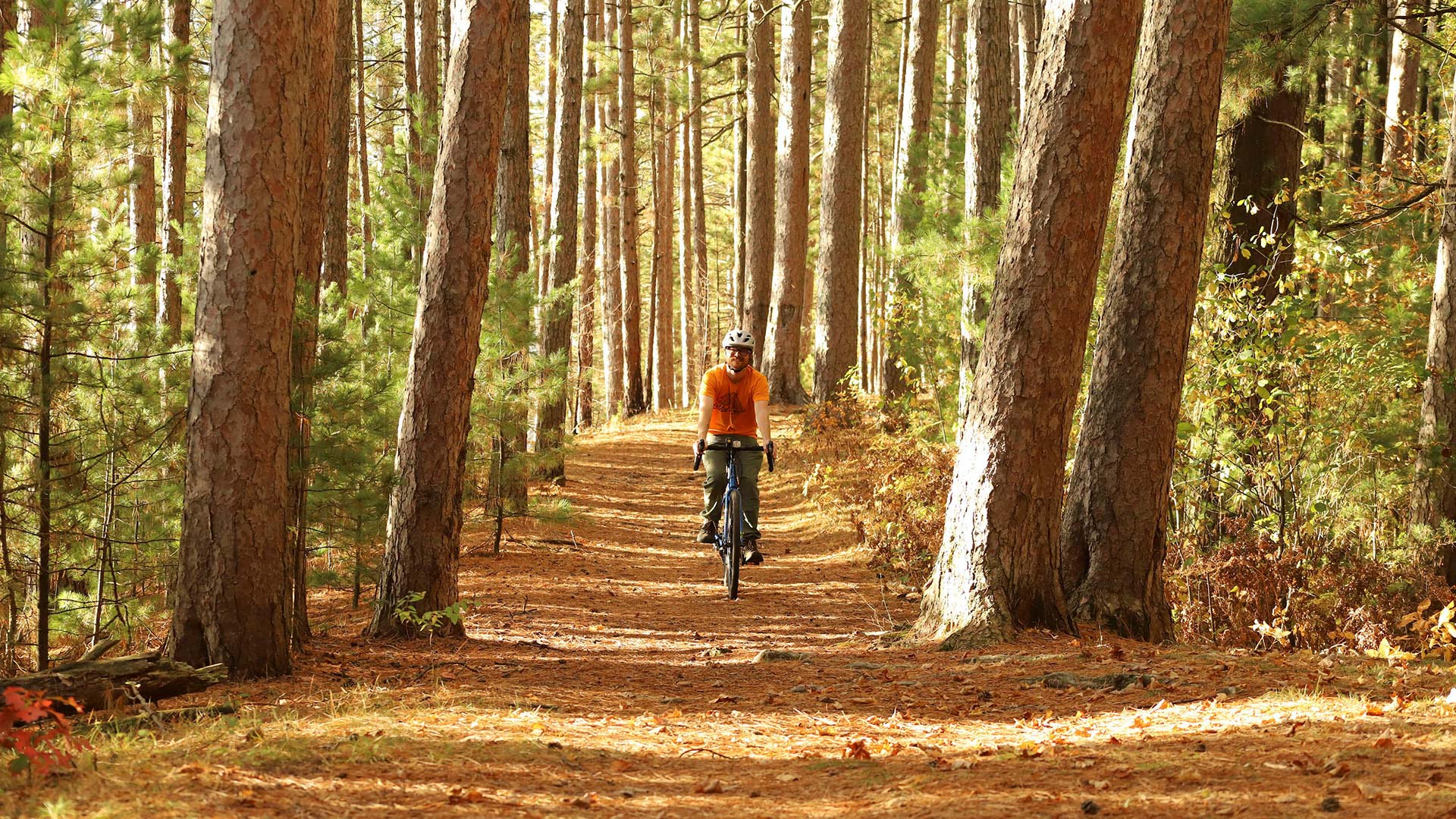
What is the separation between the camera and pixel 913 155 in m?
17.2

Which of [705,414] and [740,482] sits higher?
[705,414]

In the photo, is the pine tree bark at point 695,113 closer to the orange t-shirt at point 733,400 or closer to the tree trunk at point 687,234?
the tree trunk at point 687,234

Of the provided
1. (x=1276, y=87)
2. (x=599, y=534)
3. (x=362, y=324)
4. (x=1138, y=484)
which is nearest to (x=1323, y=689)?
(x=1138, y=484)

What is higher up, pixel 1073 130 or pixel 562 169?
pixel 562 169

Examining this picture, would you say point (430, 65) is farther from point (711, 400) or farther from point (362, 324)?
point (711, 400)

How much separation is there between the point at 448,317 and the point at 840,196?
36.8 ft

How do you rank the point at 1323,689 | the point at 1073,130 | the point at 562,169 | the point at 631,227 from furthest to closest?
the point at 631,227 < the point at 562,169 < the point at 1073,130 < the point at 1323,689

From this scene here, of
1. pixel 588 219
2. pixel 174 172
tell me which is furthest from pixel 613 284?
pixel 174 172

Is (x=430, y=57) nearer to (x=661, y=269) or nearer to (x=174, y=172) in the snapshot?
(x=174, y=172)

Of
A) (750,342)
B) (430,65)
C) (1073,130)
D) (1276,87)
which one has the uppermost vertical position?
(430,65)

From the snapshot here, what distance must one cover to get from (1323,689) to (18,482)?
749 centimetres

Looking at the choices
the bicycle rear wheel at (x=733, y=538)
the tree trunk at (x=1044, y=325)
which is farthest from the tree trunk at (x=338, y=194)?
the tree trunk at (x=1044, y=325)

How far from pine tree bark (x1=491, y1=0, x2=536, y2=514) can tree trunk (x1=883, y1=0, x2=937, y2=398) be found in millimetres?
6067

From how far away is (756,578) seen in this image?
10.7m
